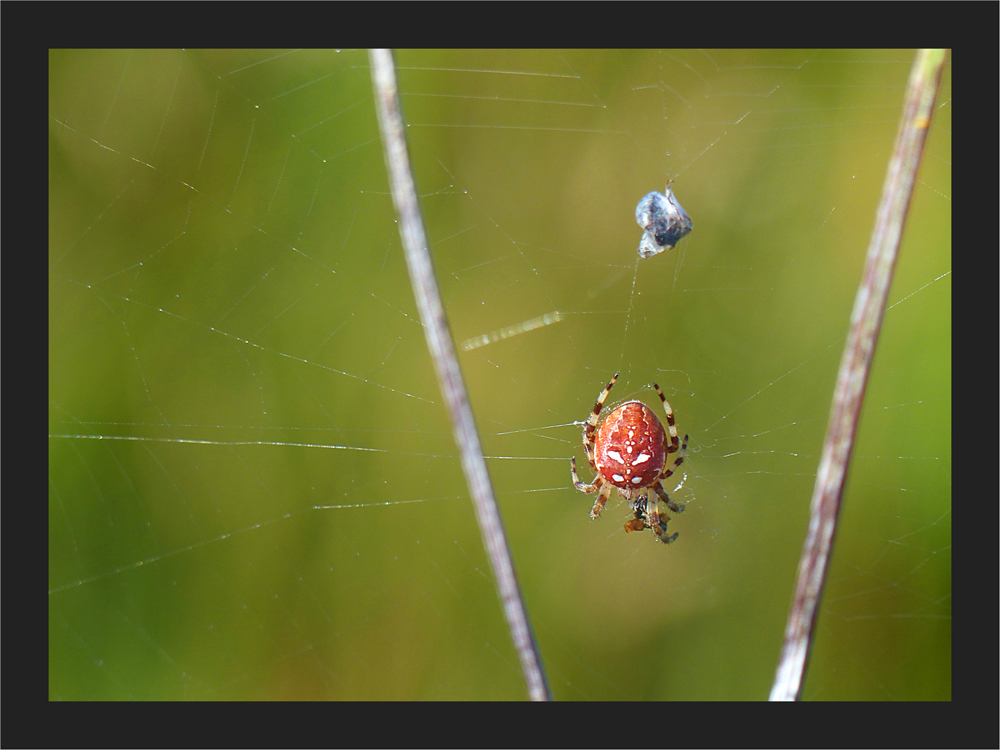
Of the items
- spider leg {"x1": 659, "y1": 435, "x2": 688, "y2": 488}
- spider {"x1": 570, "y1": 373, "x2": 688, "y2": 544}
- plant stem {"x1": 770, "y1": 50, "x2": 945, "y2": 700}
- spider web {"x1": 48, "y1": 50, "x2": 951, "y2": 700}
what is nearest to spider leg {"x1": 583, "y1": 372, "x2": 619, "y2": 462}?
spider {"x1": 570, "y1": 373, "x2": 688, "y2": 544}

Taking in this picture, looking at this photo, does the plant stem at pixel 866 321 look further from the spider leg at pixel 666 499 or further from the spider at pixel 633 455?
the spider leg at pixel 666 499

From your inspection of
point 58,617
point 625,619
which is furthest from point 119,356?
point 625,619

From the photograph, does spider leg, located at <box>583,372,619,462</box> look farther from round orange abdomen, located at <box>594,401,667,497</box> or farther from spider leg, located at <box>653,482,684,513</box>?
spider leg, located at <box>653,482,684,513</box>

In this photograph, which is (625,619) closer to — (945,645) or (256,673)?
(945,645)

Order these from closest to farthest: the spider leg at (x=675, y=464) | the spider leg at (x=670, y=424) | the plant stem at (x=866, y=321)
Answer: the plant stem at (x=866, y=321) → the spider leg at (x=670, y=424) → the spider leg at (x=675, y=464)

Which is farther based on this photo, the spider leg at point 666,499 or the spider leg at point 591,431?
the spider leg at point 666,499

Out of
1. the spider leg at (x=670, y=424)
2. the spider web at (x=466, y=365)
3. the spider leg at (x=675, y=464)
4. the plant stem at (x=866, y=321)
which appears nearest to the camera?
the plant stem at (x=866, y=321)

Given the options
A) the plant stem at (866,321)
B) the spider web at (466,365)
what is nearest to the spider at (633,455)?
the spider web at (466,365)
